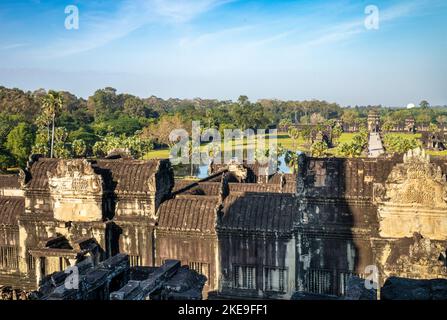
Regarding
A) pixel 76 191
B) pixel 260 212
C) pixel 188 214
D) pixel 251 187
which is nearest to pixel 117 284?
pixel 188 214

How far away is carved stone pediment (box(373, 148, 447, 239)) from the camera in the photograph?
1298cm

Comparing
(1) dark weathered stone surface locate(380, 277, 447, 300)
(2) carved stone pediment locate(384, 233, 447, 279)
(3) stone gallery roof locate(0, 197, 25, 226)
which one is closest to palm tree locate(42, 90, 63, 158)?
(3) stone gallery roof locate(0, 197, 25, 226)

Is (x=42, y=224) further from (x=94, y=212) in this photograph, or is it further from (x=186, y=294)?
(x=186, y=294)

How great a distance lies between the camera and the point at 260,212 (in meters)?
15.4

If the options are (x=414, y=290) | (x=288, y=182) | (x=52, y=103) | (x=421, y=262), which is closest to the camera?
(x=414, y=290)

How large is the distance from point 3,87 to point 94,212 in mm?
118477

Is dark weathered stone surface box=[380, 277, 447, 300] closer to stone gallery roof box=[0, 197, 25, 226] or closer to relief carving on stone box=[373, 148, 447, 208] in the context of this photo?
relief carving on stone box=[373, 148, 447, 208]

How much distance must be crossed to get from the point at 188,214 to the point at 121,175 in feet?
10.5

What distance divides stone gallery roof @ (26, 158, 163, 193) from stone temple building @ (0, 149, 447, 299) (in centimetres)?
4

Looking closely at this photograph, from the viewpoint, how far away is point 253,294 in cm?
1518

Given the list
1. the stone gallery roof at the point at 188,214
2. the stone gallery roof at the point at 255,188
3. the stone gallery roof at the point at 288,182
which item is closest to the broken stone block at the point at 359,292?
the stone gallery roof at the point at 188,214

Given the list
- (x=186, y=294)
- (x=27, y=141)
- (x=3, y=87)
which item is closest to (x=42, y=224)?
(x=186, y=294)

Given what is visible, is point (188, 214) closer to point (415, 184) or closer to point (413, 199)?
point (413, 199)

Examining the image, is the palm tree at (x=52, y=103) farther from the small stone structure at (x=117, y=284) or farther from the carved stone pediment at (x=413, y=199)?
the carved stone pediment at (x=413, y=199)
